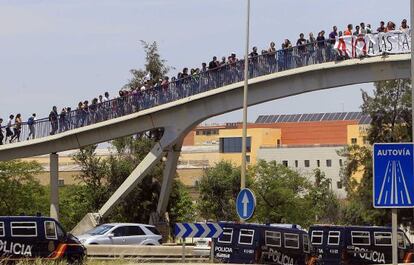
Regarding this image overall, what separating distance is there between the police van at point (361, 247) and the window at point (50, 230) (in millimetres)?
9029

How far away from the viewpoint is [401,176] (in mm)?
12016

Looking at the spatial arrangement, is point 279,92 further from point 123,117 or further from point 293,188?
point 293,188

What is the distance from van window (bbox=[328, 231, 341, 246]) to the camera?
33.7m

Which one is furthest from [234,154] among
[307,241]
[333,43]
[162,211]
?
[307,241]

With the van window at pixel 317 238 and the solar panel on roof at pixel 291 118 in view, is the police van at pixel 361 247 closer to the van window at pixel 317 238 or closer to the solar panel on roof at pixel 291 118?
the van window at pixel 317 238

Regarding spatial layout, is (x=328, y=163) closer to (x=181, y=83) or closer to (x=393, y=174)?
(x=181, y=83)

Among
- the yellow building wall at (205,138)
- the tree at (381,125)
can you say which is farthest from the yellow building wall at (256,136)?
the tree at (381,125)

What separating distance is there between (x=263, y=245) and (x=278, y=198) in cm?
4630

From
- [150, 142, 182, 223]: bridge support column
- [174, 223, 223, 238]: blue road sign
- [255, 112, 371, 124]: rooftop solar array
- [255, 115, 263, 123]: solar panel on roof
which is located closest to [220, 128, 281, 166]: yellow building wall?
[255, 112, 371, 124]: rooftop solar array

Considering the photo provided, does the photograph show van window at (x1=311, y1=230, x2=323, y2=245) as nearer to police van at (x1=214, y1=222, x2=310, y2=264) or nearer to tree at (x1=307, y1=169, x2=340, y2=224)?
police van at (x1=214, y1=222, x2=310, y2=264)

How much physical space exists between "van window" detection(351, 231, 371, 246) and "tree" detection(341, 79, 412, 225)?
27239mm

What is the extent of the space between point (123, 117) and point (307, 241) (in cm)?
1926

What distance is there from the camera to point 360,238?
110 feet

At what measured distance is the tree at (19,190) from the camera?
74.3 metres
